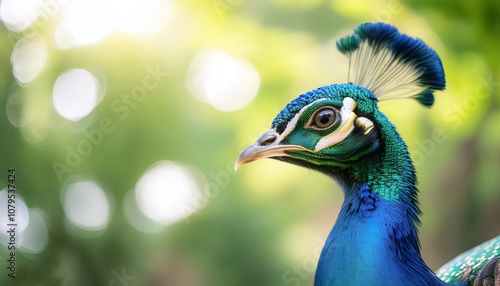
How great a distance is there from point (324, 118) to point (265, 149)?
0.15 metres

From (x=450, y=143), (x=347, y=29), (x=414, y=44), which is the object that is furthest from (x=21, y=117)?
(x=450, y=143)

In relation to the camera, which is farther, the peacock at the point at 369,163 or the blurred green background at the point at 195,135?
the blurred green background at the point at 195,135

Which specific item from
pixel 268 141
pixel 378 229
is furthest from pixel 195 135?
pixel 378 229

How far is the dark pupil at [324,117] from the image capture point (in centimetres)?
112

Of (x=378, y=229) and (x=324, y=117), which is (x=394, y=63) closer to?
(x=324, y=117)

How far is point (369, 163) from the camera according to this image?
3.65 ft

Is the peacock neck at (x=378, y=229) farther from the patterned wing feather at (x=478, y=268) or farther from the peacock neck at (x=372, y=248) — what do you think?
the patterned wing feather at (x=478, y=268)

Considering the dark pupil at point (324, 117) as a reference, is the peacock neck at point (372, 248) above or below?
below

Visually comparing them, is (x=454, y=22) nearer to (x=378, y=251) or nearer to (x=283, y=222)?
(x=283, y=222)

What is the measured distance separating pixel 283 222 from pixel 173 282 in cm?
52

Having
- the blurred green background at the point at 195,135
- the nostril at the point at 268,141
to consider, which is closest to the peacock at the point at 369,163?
the nostril at the point at 268,141

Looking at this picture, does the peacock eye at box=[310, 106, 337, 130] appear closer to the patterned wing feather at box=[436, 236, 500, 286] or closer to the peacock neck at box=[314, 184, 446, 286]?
the peacock neck at box=[314, 184, 446, 286]

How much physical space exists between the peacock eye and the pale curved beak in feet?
0.20

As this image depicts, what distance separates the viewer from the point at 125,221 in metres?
2.12
